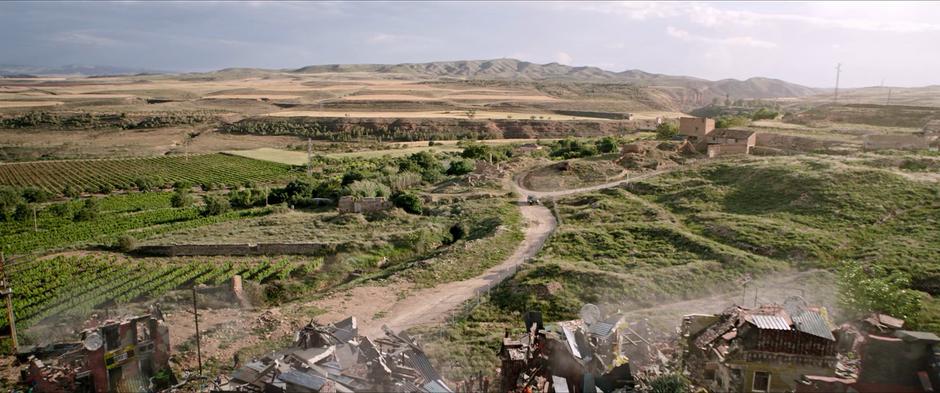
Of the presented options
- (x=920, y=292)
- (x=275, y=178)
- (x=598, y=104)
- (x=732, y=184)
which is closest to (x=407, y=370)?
(x=920, y=292)

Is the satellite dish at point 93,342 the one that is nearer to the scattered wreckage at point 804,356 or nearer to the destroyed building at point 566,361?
the destroyed building at point 566,361

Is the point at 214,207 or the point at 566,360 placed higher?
the point at 566,360

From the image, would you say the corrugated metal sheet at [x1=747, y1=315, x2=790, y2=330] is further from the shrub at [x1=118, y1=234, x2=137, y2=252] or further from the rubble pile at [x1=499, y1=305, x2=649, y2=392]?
the shrub at [x1=118, y1=234, x2=137, y2=252]

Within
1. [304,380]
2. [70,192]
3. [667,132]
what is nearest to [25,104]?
[70,192]

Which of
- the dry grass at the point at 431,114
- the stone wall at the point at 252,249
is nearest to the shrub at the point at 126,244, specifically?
the stone wall at the point at 252,249

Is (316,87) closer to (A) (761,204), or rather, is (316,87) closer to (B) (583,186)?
(B) (583,186)

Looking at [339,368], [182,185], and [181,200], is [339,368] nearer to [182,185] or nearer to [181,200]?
[181,200]
